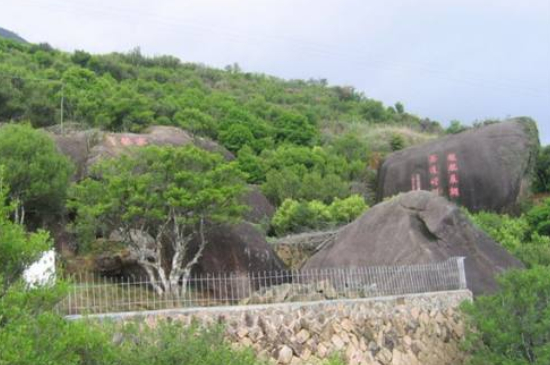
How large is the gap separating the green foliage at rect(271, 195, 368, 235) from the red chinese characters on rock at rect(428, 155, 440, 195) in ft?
17.2

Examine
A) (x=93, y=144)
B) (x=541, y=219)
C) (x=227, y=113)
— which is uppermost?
(x=227, y=113)

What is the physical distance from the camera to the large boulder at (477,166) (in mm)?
31156

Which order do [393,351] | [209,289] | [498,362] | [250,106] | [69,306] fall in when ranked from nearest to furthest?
[69,306] → [498,362] → [393,351] → [209,289] → [250,106]

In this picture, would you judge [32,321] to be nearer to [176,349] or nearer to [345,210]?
[176,349]

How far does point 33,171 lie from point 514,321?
12.9 m

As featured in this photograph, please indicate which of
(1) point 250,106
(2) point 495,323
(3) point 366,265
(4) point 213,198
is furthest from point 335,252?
(1) point 250,106

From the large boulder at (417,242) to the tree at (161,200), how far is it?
348cm

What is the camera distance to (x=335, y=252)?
20594 millimetres

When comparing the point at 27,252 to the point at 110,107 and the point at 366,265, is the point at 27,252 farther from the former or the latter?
the point at 110,107

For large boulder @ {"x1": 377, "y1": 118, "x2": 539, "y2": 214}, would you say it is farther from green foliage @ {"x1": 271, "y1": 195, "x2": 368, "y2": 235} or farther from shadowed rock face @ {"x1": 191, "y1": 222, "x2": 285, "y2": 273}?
shadowed rock face @ {"x1": 191, "y1": 222, "x2": 285, "y2": 273}

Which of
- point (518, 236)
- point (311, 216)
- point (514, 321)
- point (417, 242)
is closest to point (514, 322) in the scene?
point (514, 321)

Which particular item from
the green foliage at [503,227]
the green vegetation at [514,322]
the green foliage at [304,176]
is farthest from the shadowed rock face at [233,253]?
the green foliage at [304,176]

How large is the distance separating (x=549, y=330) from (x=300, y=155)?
2375 cm

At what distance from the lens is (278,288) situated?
15781 mm
